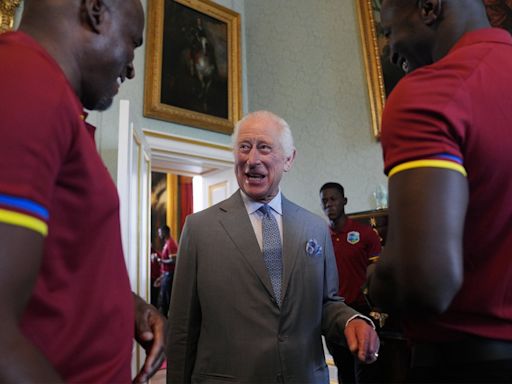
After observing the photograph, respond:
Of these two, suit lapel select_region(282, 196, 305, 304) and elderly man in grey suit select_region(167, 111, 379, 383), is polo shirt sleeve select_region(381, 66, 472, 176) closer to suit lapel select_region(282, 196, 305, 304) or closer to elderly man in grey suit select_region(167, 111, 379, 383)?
elderly man in grey suit select_region(167, 111, 379, 383)

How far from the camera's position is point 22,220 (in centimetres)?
52

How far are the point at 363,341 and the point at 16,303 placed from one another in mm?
1159

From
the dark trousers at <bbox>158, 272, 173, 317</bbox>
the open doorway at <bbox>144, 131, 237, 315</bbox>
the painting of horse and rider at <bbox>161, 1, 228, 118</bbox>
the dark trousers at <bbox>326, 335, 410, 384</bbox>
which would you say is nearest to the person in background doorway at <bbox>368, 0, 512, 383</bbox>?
the dark trousers at <bbox>326, 335, 410, 384</bbox>

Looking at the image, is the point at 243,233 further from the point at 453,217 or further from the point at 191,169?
the point at 191,169

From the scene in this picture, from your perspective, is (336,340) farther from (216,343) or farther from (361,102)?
(361,102)

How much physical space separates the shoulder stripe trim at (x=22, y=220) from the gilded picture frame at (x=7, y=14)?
4081 mm

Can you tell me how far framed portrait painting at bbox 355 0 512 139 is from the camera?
168 inches

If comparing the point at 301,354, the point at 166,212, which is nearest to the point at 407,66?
the point at 301,354

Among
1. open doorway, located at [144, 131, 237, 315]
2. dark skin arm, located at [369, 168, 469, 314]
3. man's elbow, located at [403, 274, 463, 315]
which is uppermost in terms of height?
open doorway, located at [144, 131, 237, 315]

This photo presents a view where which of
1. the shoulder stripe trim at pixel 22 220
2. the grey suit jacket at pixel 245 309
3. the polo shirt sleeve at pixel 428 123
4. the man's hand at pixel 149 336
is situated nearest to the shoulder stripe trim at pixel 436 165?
the polo shirt sleeve at pixel 428 123

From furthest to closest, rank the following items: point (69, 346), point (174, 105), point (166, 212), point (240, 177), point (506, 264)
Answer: point (166, 212) < point (174, 105) < point (240, 177) < point (506, 264) < point (69, 346)

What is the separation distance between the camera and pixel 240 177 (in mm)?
1984

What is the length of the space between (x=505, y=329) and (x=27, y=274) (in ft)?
2.70

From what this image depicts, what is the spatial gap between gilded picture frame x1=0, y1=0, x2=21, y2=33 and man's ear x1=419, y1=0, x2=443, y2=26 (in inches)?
158
